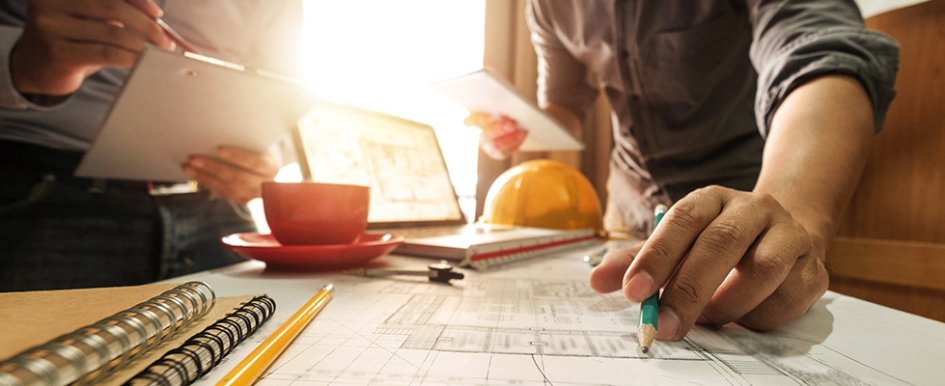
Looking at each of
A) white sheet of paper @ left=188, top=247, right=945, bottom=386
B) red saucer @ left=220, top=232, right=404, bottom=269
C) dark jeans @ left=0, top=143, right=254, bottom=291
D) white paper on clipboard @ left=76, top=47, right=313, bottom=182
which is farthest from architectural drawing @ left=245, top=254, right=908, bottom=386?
dark jeans @ left=0, top=143, right=254, bottom=291

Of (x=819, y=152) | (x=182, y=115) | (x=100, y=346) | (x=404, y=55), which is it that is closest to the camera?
(x=100, y=346)

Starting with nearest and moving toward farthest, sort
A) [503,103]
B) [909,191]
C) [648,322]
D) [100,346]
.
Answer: [100,346] < [648,322] < [909,191] < [503,103]

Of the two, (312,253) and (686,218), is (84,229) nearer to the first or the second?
(312,253)

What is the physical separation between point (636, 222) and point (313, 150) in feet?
3.03

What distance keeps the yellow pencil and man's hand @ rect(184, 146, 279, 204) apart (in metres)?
0.42

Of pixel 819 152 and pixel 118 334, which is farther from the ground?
pixel 819 152

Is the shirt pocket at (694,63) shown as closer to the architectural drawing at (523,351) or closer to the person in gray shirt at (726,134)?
the person in gray shirt at (726,134)

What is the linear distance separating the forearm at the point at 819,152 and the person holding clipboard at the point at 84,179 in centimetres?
74

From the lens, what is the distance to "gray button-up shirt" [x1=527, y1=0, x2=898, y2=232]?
623mm

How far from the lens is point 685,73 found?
3.16 feet

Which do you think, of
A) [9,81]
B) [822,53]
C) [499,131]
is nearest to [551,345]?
[822,53]

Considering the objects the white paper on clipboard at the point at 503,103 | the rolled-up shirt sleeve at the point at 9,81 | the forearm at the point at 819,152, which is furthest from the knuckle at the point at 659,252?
the rolled-up shirt sleeve at the point at 9,81

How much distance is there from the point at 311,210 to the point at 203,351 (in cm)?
29

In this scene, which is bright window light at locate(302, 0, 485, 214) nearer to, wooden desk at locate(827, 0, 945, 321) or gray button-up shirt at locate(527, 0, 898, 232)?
gray button-up shirt at locate(527, 0, 898, 232)
